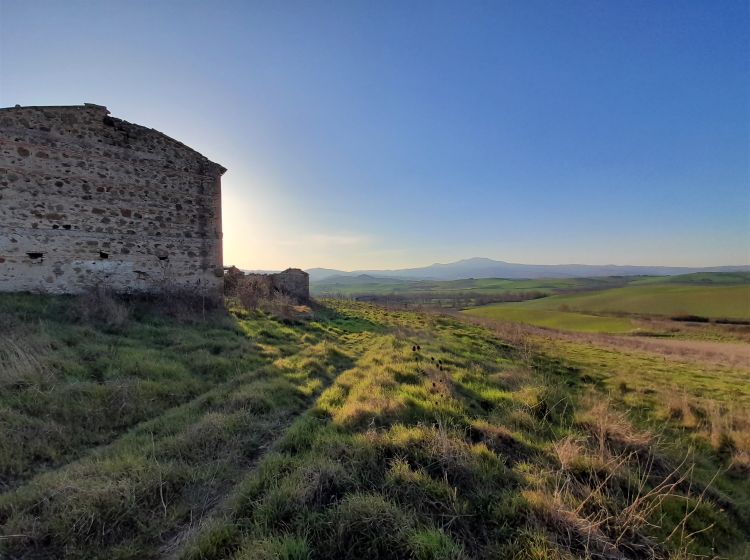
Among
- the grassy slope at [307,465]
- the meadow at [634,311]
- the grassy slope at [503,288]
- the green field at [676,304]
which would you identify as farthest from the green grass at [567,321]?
the grassy slope at [503,288]

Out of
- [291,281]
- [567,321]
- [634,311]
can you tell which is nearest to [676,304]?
[634,311]

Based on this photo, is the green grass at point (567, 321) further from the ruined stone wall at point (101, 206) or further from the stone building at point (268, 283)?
the ruined stone wall at point (101, 206)

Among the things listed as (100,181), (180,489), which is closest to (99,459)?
(180,489)

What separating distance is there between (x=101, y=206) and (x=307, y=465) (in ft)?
40.7

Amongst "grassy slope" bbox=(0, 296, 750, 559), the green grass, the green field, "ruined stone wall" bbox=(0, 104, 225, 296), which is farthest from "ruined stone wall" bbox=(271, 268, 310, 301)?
the green field

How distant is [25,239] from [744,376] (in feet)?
99.0

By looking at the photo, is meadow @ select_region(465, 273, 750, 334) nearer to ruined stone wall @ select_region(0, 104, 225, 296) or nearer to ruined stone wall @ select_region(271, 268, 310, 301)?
ruined stone wall @ select_region(271, 268, 310, 301)

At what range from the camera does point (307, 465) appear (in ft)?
11.9

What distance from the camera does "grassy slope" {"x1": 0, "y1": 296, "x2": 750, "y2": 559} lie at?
9.33 feet

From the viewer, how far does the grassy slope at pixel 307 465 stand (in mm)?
2844

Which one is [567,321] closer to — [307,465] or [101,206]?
[101,206]

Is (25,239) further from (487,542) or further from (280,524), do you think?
(487,542)

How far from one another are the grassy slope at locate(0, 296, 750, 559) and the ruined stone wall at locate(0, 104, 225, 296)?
14.0 feet

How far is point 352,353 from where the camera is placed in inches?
417
